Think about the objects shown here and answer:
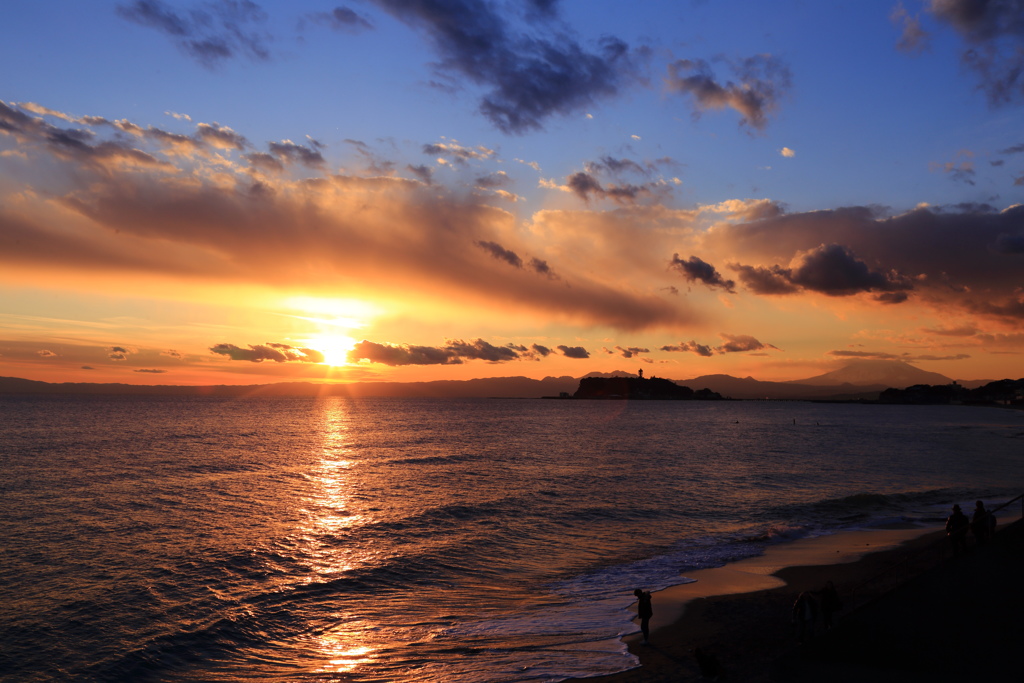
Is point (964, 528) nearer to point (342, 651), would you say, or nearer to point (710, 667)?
point (710, 667)

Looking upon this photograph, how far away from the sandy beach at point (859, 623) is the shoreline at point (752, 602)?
46 millimetres

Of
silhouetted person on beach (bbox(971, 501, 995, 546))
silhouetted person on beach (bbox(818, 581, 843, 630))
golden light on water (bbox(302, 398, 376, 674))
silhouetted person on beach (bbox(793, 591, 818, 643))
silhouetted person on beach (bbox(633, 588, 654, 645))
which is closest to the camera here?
silhouetted person on beach (bbox(793, 591, 818, 643))

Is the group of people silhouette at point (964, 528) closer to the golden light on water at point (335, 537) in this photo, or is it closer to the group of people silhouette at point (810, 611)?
the group of people silhouette at point (810, 611)

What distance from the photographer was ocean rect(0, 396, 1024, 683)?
1902 cm

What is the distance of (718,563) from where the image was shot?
2928 centimetres

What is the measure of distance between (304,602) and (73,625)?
7947 mm

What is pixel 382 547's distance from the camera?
32875mm

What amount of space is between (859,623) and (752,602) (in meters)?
6.01

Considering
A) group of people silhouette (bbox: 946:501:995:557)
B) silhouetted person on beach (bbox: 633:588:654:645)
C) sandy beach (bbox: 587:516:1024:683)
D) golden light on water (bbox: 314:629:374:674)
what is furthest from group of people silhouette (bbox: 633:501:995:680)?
golden light on water (bbox: 314:629:374:674)

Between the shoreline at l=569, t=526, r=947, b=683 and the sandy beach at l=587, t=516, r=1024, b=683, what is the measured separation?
1.8 inches

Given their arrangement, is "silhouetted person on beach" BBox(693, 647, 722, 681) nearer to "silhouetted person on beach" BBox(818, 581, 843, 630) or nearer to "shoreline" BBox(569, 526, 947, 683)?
"shoreline" BBox(569, 526, 947, 683)

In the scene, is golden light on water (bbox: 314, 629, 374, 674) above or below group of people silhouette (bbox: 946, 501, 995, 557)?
below

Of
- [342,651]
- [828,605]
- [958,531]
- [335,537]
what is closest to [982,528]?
[958,531]

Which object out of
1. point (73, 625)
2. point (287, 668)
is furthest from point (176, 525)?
point (287, 668)
